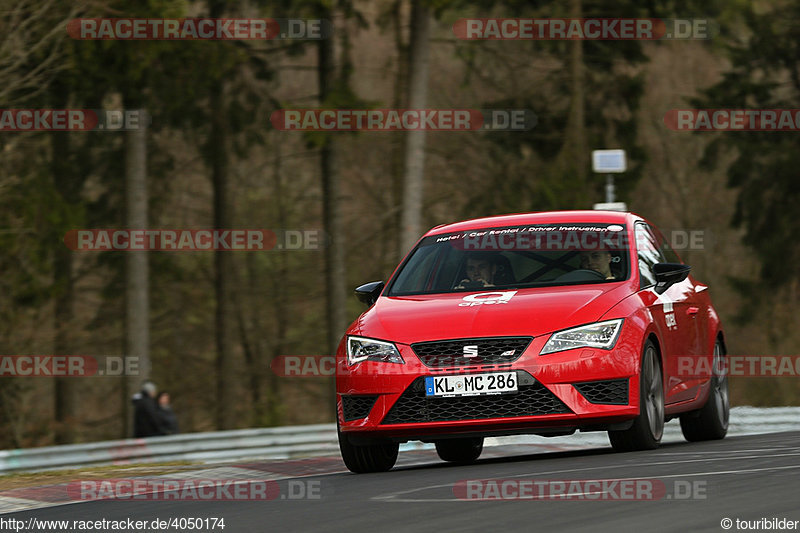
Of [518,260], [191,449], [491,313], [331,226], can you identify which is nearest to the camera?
[491,313]

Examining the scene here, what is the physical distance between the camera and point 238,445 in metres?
16.5

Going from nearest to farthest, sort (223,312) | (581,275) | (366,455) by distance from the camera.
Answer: (366,455)
(581,275)
(223,312)

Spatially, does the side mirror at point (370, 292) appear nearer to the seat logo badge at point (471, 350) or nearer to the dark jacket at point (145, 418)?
the seat logo badge at point (471, 350)

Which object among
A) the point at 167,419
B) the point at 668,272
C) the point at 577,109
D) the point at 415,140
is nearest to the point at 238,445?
the point at 167,419

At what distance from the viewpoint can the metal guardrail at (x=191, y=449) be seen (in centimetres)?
1520

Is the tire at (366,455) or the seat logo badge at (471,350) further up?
the seat logo badge at (471,350)

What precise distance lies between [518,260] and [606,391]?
5.19 feet

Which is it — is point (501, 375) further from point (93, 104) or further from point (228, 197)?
point (228, 197)

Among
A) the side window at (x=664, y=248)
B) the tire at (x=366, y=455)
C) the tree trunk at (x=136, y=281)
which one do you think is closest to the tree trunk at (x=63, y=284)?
the tree trunk at (x=136, y=281)

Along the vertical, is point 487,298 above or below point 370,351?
above

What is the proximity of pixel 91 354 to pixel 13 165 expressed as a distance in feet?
30.0

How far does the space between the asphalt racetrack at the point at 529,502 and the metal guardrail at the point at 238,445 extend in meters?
4.59

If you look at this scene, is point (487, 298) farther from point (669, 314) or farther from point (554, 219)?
point (669, 314)

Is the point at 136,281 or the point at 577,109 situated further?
the point at 577,109
